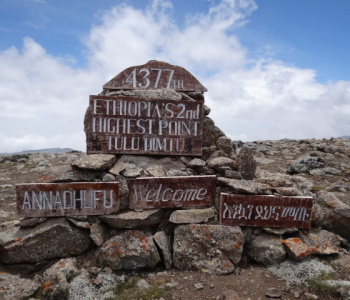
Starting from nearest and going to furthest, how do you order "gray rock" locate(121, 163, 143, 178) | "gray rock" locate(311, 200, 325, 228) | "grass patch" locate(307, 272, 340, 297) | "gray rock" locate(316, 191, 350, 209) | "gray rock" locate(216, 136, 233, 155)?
"grass patch" locate(307, 272, 340, 297), "gray rock" locate(121, 163, 143, 178), "gray rock" locate(311, 200, 325, 228), "gray rock" locate(216, 136, 233, 155), "gray rock" locate(316, 191, 350, 209)

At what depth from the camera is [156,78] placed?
7.99m

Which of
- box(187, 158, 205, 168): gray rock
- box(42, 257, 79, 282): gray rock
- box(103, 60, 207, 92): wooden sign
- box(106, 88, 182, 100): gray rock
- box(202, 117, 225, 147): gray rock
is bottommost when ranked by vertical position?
box(42, 257, 79, 282): gray rock

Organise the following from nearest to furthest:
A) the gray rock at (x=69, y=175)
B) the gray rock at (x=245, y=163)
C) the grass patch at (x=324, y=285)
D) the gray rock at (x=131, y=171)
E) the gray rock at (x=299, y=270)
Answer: the grass patch at (x=324, y=285) < the gray rock at (x=299, y=270) < the gray rock at (x=69, y=175) < the gray rock at (x=131, y=171) < the gray rock at (x=245, y=163)

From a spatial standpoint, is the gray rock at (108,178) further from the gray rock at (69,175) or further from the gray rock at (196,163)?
the gray rock at (196,163)

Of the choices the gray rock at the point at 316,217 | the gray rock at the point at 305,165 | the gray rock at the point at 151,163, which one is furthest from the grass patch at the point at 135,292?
the gray rock at the point at 305,165

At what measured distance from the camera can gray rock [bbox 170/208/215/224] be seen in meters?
6.54

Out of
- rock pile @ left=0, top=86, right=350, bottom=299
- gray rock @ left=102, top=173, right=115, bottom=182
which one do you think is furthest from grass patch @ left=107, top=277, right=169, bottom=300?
gray rock @ left=102, top=173, right=115, bottom=182

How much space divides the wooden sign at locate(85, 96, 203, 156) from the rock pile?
0.35m

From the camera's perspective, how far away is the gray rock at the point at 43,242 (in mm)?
6156

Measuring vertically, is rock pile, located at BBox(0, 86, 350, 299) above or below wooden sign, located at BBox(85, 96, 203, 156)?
below

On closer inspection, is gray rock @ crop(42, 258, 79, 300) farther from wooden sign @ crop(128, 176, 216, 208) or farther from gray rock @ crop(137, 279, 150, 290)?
wooden sign @ crop(128, 176, 216, 208)

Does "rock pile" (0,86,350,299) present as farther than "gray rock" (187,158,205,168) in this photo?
No

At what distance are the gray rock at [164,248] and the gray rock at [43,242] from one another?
175 centimetres

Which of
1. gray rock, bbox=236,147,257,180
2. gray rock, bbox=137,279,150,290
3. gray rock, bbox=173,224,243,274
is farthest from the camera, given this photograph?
gray rock, bbox=236,147,257,180
